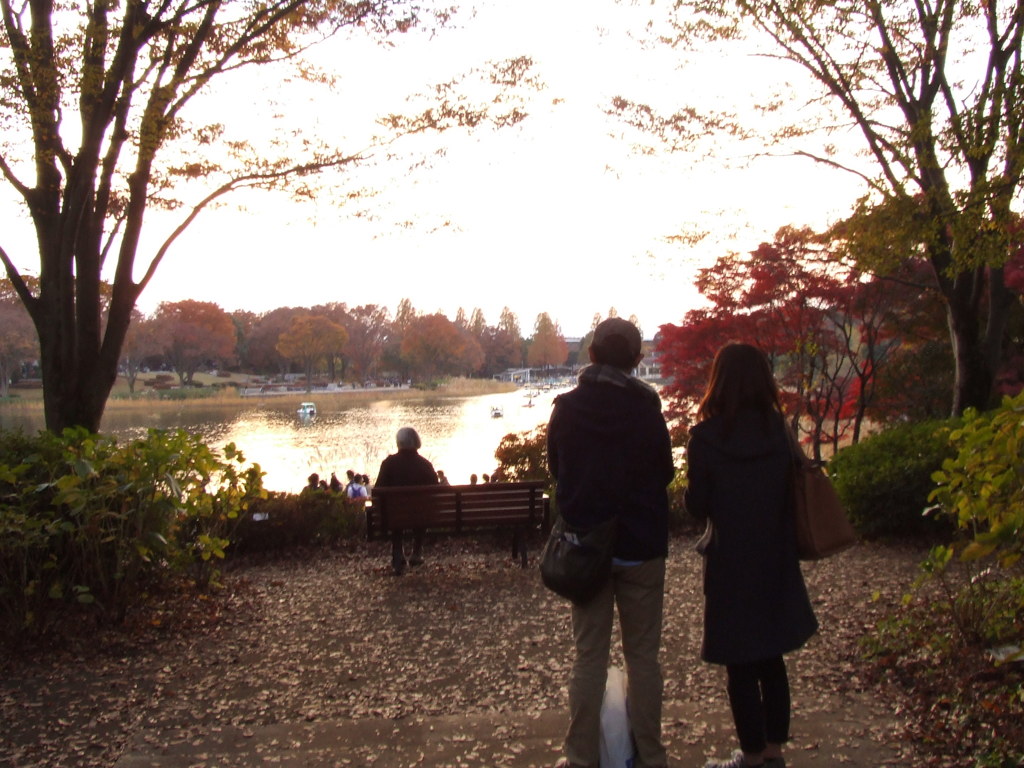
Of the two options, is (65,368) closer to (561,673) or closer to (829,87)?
(561,673)

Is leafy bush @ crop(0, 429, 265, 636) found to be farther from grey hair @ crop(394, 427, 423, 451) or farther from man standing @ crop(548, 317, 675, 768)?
man standing @ crop(548, 317, 675, 768)

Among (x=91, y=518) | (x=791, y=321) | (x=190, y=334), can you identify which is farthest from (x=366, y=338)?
(x=91, y=518)

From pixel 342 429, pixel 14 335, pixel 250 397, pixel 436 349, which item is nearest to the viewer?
pixel 14 335

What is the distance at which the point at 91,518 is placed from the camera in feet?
15.8

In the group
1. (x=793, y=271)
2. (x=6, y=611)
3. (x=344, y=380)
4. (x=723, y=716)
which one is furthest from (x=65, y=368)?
(x=344, y=380)

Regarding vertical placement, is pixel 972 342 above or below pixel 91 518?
above

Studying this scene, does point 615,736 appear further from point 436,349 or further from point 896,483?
point 436,349

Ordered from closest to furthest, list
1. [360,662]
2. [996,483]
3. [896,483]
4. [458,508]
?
[996,483]
[360,662]
[896,483]
[458,508]

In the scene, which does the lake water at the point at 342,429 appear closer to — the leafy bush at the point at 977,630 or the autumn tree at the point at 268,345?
the autumn tree at the point at 268,345

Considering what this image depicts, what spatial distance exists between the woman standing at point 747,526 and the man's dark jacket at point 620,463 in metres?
0.12

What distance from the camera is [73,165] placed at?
707 centimetres

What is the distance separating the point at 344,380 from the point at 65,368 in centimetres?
3014

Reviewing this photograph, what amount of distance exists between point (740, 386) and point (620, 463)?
44 centimetres

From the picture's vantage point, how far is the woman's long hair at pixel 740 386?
2.80 meters
